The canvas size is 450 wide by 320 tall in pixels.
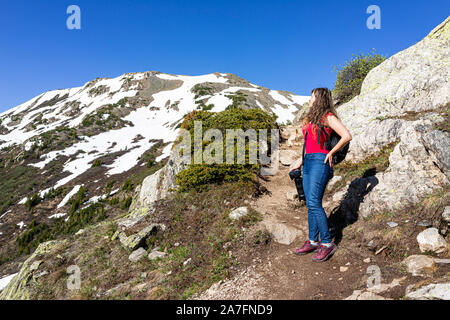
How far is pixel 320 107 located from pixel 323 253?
2.73m

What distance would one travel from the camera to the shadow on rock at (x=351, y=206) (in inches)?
222

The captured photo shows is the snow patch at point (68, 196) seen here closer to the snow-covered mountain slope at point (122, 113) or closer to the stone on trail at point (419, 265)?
the snow-covered mountain slope at point (122, 113)

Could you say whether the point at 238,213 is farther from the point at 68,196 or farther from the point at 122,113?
the point at 122,113

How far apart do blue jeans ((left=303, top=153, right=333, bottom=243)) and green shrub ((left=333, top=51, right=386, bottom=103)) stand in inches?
520

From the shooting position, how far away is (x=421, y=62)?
934cm

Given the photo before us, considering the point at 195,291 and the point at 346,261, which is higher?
the point at 346,261

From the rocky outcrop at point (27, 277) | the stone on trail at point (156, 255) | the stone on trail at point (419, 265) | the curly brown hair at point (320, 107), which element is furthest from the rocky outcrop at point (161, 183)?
the stone on trail at point (419, 265)

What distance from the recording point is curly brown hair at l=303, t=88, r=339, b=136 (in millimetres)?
4223
